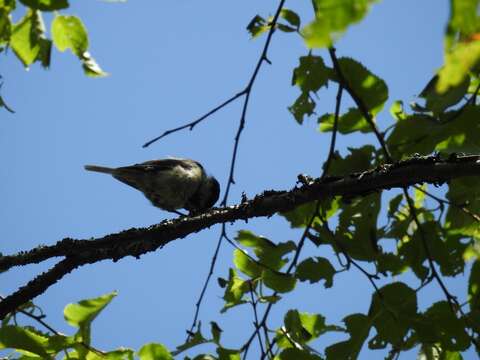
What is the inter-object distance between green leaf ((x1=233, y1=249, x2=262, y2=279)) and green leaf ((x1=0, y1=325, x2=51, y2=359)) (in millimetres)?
1082

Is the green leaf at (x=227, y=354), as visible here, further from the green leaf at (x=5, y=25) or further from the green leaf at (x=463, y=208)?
the green leaf at (x=5, y=25)

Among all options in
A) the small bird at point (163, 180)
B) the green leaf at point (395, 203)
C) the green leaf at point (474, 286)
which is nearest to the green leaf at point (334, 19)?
the green leaf at point (474, 286)

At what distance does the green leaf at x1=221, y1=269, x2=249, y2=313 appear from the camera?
2.95 m

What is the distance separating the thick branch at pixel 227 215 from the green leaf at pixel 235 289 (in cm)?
35

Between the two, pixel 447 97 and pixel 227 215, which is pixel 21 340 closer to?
pixel 227 215

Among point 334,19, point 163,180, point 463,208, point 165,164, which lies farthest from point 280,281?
point 165,164

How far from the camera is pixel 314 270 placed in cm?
287

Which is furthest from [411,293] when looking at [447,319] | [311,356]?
[311,356]

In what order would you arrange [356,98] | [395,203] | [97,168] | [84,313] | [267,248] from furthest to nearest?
1. [97,168]
2. [395,203]
3. [267,248]
4. [356,98]
5. [84,313]

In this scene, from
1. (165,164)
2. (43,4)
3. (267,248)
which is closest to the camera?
(43,4)

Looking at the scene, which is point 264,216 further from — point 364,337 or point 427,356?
point 427,356

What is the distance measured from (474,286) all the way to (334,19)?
7.10ft

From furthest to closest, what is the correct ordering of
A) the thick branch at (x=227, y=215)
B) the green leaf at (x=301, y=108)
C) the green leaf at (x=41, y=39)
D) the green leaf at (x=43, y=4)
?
the green leaf at (x=301, y=108) < the thick branch at (x=227, y=215) < the green leaf at (x=41, y=39) < the green leaf at (x=43, y=4)

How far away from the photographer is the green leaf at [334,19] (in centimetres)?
88
